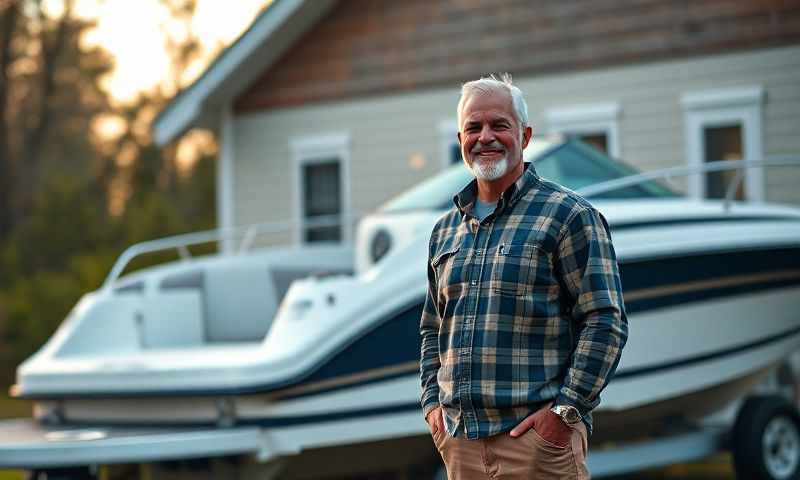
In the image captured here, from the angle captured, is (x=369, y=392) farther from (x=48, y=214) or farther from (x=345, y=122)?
(x=48, y=214)

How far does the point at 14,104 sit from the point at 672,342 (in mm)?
23908

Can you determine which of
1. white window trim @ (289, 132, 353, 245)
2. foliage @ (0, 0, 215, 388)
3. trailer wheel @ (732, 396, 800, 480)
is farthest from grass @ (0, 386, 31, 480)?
trailer wheel @ (732, 396, 800, 480)

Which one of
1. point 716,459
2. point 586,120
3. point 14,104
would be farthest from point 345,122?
point 14,104

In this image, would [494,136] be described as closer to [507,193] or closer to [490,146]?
[490,146]

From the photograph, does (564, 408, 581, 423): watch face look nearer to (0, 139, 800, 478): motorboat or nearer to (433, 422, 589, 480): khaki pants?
(433, 422, 589, 480): khaki pants

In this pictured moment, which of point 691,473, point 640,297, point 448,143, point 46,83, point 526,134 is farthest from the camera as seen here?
point 46,83

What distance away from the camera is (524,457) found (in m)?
3.25

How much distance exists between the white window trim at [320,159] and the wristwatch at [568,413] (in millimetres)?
9590

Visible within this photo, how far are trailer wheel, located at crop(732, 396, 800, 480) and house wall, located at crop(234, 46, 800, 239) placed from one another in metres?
3.33

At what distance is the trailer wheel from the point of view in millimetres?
7156

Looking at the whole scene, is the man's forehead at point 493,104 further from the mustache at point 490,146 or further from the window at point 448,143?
the window at point 448,143

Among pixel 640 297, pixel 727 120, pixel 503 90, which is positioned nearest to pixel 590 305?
pixel 503 90

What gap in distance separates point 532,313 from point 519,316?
0.12 feet

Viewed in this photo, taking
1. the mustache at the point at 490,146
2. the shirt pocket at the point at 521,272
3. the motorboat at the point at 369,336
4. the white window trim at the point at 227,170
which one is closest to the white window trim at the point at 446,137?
the white window trim at the point at 227,170
